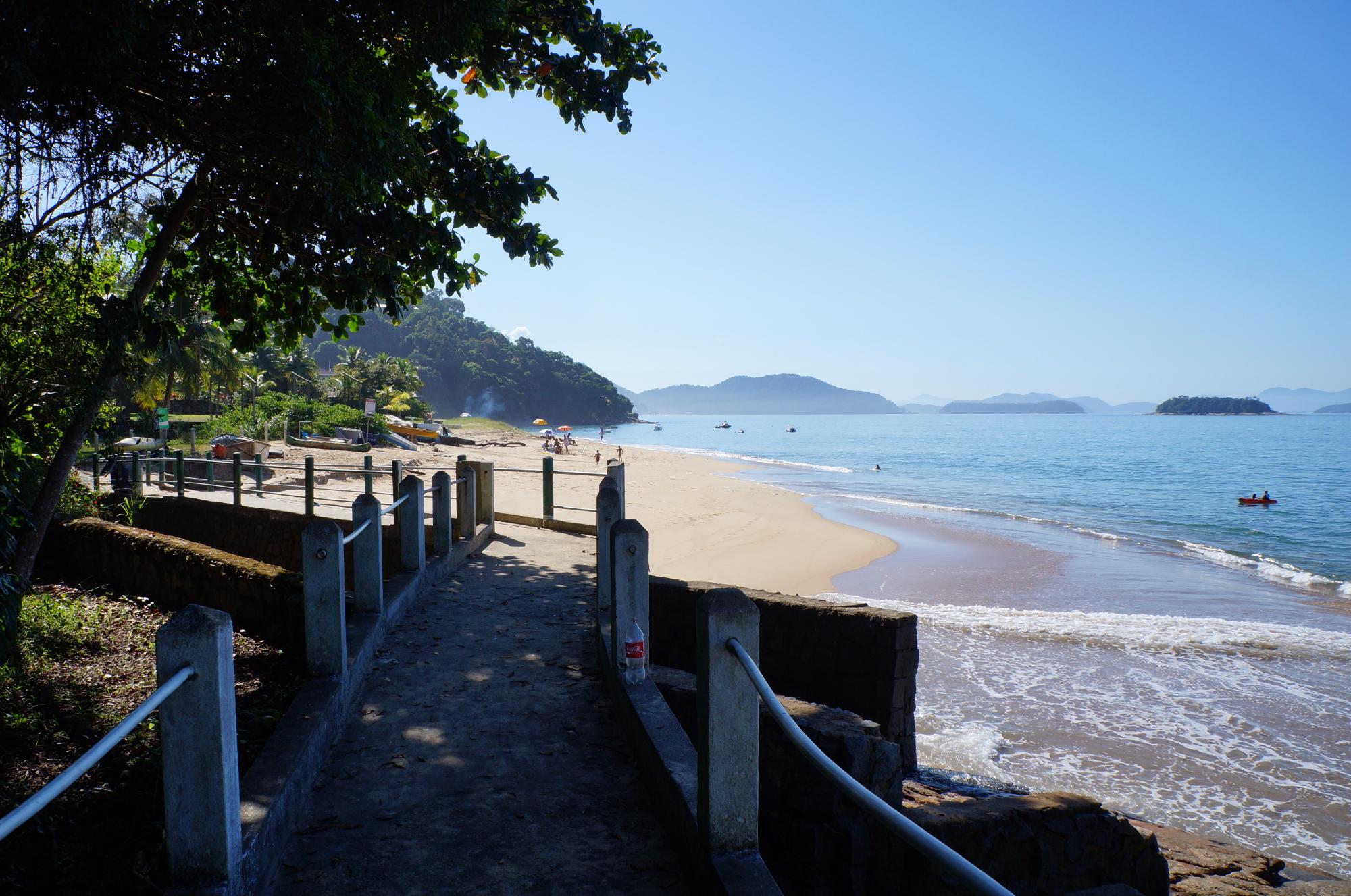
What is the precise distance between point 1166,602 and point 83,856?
18.2 meters

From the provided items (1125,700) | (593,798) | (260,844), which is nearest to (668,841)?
(593,798)

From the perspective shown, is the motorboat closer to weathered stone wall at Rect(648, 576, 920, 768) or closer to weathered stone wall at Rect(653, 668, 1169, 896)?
weathered stone wall at Rect(648, 576, 920, 768)

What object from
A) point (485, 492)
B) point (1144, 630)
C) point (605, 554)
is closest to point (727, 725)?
point (605, 554)

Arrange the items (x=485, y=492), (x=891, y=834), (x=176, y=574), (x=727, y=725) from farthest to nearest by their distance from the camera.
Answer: (x=485, y=492) → (x=176, y=574) → (x=891, y=834) → (x=727, y=725)

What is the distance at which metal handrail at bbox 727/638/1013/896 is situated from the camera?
5.10 feet

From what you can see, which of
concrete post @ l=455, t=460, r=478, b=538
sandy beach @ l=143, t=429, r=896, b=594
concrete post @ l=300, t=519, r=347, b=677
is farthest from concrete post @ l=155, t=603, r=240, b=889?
sandy beach @ l=143, t=429, r=896, b=594

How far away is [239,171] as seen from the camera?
7.23 metres

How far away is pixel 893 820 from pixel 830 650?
17.6 feet

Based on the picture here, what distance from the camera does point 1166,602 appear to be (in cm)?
1670

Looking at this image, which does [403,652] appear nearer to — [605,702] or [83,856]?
[605,702]

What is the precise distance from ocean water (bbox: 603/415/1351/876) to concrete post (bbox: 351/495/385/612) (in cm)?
568

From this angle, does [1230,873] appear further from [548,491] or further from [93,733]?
[548,491]

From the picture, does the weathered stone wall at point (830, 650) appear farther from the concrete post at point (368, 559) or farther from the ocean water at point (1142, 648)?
the concrete post at point (368, 559)

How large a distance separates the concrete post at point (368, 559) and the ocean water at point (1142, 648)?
18.6 feet
